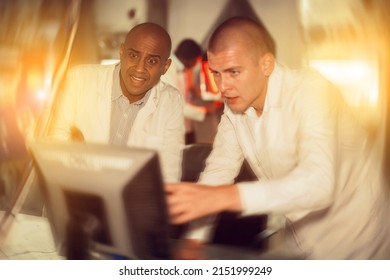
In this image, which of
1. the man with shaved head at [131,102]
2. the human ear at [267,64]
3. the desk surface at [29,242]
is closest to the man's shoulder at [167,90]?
the man with shaved head at [131,102]

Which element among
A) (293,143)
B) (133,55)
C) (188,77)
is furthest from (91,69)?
(293,143)

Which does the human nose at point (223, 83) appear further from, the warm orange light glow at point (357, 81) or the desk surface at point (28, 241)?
the desk surface at point (28, 241)

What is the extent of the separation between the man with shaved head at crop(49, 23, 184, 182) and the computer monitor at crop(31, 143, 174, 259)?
76cm

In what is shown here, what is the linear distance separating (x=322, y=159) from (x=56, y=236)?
3.27 feet

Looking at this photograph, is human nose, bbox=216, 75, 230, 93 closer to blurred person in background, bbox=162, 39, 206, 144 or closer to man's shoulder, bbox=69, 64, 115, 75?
blurred person in background, bbox=162, 39, 206, 144

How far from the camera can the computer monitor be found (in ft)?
4.00

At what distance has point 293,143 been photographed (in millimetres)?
1921

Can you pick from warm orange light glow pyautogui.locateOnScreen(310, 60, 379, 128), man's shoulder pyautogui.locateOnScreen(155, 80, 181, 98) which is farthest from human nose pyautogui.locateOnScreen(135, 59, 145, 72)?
warm orange light glow pyautogui.locateOnScreen(310, 60, 379, 128)

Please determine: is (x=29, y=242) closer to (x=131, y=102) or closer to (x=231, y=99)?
(x=131, y=102)

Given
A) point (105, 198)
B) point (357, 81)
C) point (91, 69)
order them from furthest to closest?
1. point (91, 69)
2. point (357, 81)
3. point (105, 198)

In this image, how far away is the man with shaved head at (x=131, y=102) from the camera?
2.15m

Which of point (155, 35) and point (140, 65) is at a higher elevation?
point (155, 35)

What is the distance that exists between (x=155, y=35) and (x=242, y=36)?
46 cm
